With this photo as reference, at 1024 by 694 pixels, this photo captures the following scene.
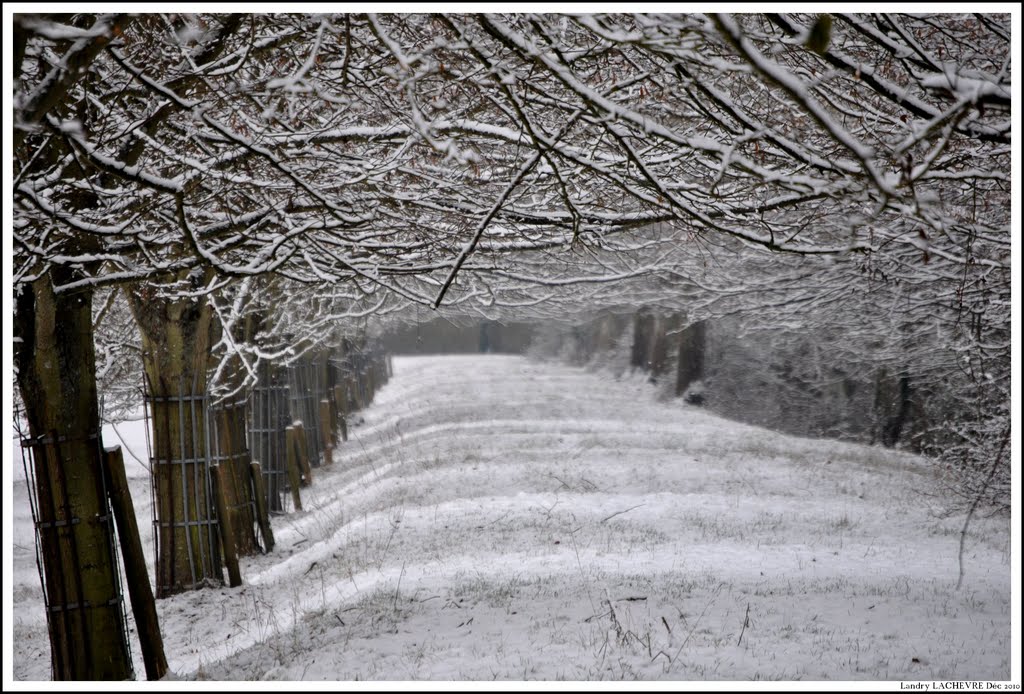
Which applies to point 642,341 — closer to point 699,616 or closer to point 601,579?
point 601,579

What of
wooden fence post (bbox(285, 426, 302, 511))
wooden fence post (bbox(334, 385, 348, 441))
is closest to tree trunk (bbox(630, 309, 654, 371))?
wooden fence post (bbox(334, 385, 348, 441))

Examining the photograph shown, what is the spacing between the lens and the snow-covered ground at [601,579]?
6.04 m

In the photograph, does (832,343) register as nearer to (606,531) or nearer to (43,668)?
(606,531)

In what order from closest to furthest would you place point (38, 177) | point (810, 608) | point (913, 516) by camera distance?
point (38, 177) → point (810, 608) → point (913, 516)

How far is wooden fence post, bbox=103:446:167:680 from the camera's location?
19.4 feet

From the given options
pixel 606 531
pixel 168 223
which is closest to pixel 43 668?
pixel 168 223

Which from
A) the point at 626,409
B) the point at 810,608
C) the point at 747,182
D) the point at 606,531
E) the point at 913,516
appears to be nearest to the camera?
the point at 747,182

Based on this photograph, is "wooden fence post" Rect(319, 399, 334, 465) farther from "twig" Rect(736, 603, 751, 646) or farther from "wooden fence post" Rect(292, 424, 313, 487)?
"twig" Rect(736, 603, 751, 646)

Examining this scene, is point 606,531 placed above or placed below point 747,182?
below

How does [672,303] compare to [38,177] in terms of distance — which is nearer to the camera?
[38,177]

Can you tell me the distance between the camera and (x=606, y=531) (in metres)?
10.7

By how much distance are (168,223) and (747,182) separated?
3825 millimetres

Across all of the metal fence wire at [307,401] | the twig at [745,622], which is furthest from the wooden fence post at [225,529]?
the metal fence wire at [307,401]

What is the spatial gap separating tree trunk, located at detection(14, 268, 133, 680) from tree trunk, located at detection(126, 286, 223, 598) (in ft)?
12.0
